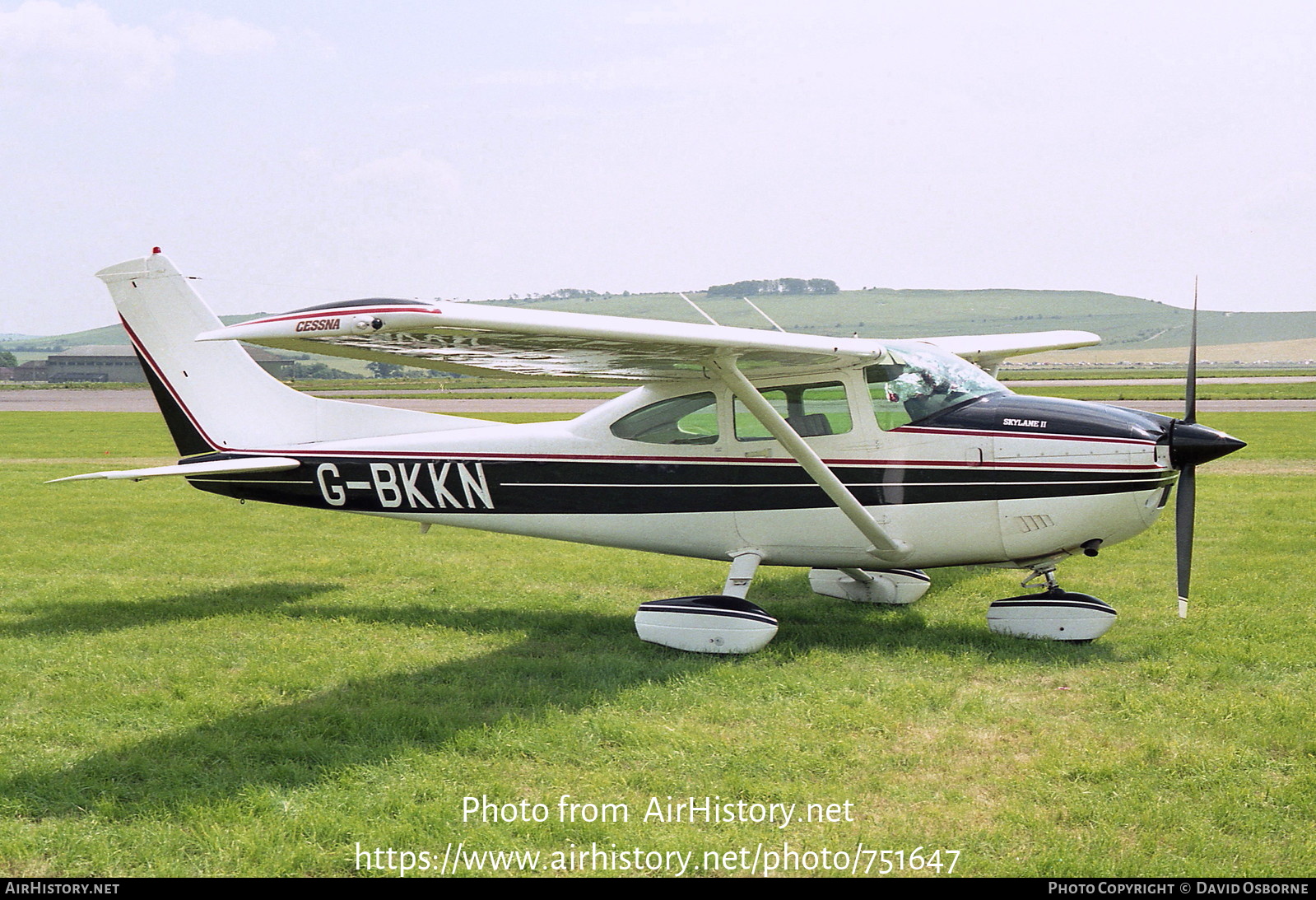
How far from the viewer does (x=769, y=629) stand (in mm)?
7402

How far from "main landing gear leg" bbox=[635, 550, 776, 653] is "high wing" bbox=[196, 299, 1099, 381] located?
1.72 meters

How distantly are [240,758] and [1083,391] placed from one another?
5060cm

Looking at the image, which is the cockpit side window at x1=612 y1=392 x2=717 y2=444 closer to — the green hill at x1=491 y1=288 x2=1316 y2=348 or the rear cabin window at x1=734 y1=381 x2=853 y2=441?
the rear cabin window at x1=734 y1=381 x2=853 y2=441

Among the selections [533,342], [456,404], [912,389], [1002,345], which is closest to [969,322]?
[456,404]

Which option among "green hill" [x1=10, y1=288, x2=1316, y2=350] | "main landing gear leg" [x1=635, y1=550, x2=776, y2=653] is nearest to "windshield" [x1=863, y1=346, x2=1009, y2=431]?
"main landing gear leg" [x1=635, y1=550, x2=776, y2=653]

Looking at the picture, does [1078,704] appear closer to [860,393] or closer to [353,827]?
[860,393]

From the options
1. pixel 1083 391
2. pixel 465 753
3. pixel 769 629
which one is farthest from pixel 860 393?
pixel 1083 391

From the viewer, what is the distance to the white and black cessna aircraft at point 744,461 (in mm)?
7160

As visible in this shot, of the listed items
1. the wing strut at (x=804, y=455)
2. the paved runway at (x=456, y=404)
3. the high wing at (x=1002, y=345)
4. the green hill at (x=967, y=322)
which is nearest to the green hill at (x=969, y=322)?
the green hill at (x=967, y=322)

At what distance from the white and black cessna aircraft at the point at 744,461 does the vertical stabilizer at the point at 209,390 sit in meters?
0.02

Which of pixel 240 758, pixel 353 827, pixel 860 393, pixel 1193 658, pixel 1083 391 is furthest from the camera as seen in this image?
pixel 1083 391

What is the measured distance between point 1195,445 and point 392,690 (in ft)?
18.2

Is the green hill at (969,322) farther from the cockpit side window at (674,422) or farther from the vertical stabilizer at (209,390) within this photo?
the cockpit side window at (674,422)

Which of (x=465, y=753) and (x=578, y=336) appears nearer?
(x=465, y=753)
